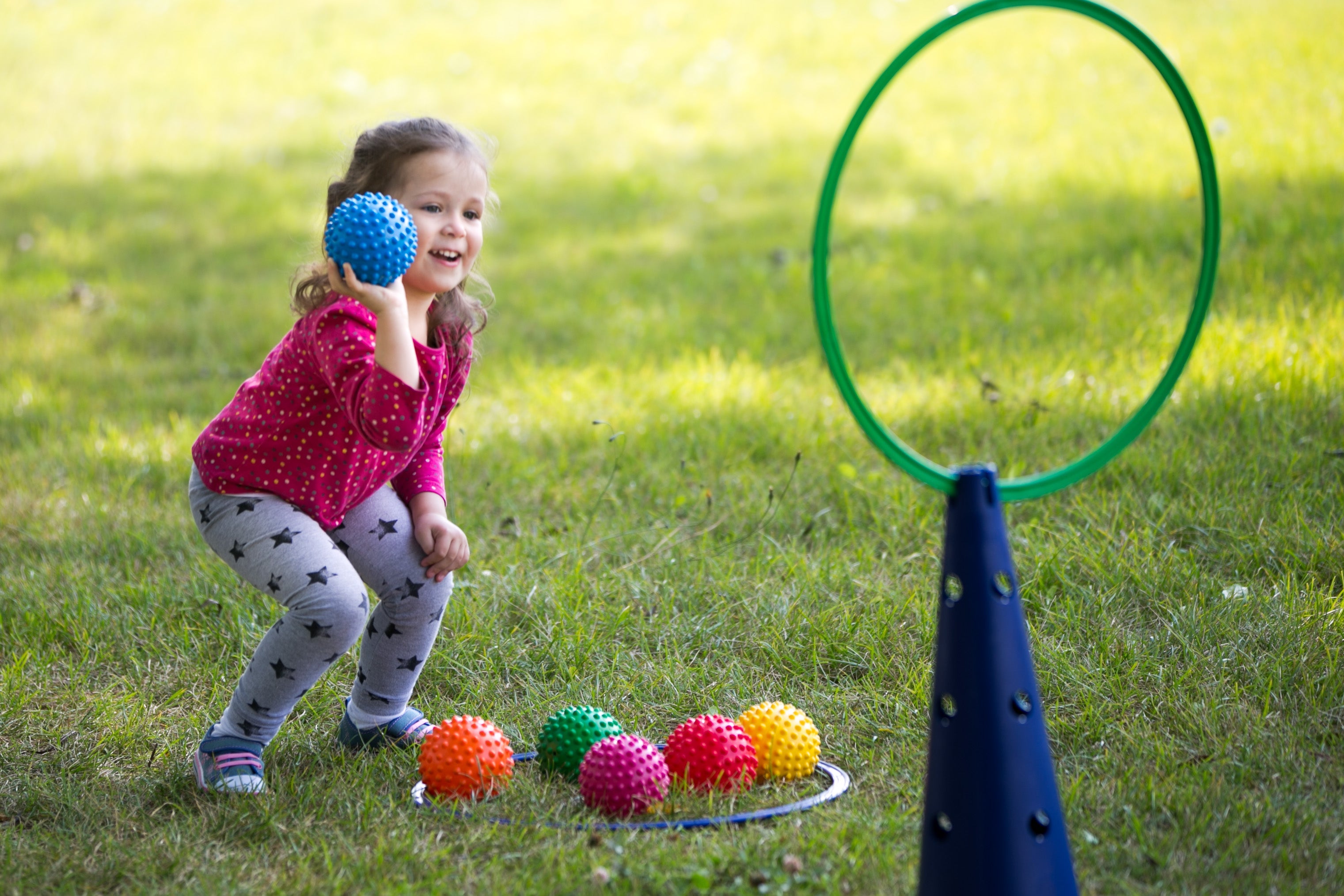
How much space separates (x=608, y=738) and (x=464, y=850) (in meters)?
0.31

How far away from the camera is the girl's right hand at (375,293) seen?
77.3 inches

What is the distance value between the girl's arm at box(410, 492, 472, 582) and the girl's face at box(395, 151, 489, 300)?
431mm

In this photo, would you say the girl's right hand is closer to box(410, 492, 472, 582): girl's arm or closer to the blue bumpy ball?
the blue bumpy ball

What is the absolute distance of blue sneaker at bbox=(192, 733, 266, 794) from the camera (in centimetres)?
216

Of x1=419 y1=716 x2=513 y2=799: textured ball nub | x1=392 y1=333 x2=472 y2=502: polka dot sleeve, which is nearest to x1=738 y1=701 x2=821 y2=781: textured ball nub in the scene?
x1=419 y1=716 x2=513 y2=799: textured ball nub

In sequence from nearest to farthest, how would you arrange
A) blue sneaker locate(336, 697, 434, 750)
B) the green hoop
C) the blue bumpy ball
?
1. the green hoop
2. the blue bumpy ball
3. blue sneaker locate(336, 697, 434, 750)

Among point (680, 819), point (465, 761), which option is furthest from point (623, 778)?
point (465, 761)

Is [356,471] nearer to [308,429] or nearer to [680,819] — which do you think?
[308,429]

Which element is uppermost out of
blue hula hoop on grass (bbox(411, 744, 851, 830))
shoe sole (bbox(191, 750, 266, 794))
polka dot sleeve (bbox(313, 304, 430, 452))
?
polka dot sleeve (bbox(313, 304, 430, 452))

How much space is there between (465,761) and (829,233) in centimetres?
110

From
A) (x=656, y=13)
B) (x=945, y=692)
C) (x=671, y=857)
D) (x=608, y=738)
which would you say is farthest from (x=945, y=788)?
(x=656, y=13)

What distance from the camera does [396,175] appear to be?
225cm

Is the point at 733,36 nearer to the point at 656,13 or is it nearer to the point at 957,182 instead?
the point at 656,13

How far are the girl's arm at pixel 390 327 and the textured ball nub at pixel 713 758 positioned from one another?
0.78 meters
